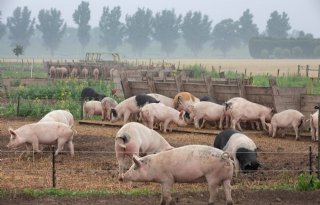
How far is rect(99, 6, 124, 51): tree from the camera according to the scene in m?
150

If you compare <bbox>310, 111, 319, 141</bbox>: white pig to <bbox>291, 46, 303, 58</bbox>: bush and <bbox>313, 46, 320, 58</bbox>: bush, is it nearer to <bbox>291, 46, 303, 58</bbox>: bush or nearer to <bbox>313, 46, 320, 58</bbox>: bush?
<bbox>313, 46, 320, 58</bbox>: bush

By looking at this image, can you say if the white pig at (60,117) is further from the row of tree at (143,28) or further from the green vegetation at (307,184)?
the row of tree at (143,28)

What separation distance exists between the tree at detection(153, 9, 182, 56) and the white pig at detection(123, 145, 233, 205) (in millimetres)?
140900

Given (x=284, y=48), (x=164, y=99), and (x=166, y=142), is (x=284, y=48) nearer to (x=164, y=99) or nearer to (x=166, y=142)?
(x=164, y=99)

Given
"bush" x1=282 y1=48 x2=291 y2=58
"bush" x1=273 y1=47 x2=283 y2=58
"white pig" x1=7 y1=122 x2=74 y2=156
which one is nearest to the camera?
"white pig" x1=7 y1=122 x2=74 y2=156

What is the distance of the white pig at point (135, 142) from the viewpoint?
12.0 m

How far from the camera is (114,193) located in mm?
10328

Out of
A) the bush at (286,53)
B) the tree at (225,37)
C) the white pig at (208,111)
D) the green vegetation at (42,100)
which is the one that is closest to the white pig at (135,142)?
the white pig at (208,111)

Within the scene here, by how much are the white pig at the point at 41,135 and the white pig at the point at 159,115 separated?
4.31m

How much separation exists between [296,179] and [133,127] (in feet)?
10.2

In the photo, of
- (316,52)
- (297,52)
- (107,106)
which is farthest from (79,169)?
(297,52)

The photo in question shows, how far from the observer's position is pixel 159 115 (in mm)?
18359

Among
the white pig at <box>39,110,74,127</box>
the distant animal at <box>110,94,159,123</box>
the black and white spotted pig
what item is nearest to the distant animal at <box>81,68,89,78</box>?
the distant animal at <box>110,94,159,123</box>

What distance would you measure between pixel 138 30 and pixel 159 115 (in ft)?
433
